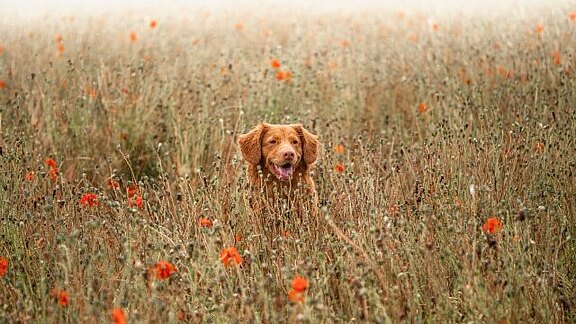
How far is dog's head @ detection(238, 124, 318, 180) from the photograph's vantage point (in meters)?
4.32

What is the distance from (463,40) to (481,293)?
5.88 meters

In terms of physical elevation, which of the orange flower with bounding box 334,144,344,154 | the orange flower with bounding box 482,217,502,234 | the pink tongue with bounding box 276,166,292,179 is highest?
the orange flower with bounding box 482,217,502,234

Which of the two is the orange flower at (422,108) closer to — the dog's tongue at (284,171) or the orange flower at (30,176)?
the dog's tongue at (284,171)

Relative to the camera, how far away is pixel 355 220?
148 inches

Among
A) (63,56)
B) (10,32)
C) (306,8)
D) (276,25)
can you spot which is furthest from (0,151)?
(306,8)

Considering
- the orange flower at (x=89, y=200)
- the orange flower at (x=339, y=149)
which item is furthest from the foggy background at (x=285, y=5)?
the orange flower at (x=89, y=200)

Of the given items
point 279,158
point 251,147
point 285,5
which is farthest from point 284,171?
point 285,5

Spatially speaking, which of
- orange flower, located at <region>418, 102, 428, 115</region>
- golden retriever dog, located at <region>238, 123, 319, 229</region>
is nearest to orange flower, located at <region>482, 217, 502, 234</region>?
golden retriever dog, located at <region>238, 123, 319, 229</region>

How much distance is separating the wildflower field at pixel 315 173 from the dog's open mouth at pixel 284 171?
256 millimetres

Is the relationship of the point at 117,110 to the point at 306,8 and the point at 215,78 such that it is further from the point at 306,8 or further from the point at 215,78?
the point at 306,8

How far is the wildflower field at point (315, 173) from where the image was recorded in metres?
2.80

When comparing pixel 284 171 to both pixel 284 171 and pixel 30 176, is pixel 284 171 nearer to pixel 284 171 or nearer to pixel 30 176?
pixel 284 171

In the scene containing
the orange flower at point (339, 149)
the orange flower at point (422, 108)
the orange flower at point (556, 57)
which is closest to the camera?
the orange flower at point (339, 149)

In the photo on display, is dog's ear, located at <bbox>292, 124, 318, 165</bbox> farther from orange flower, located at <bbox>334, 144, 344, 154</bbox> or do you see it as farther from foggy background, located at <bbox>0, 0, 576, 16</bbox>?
foggy background, located at <bbox>0, 0, 576, 16</bbox>
